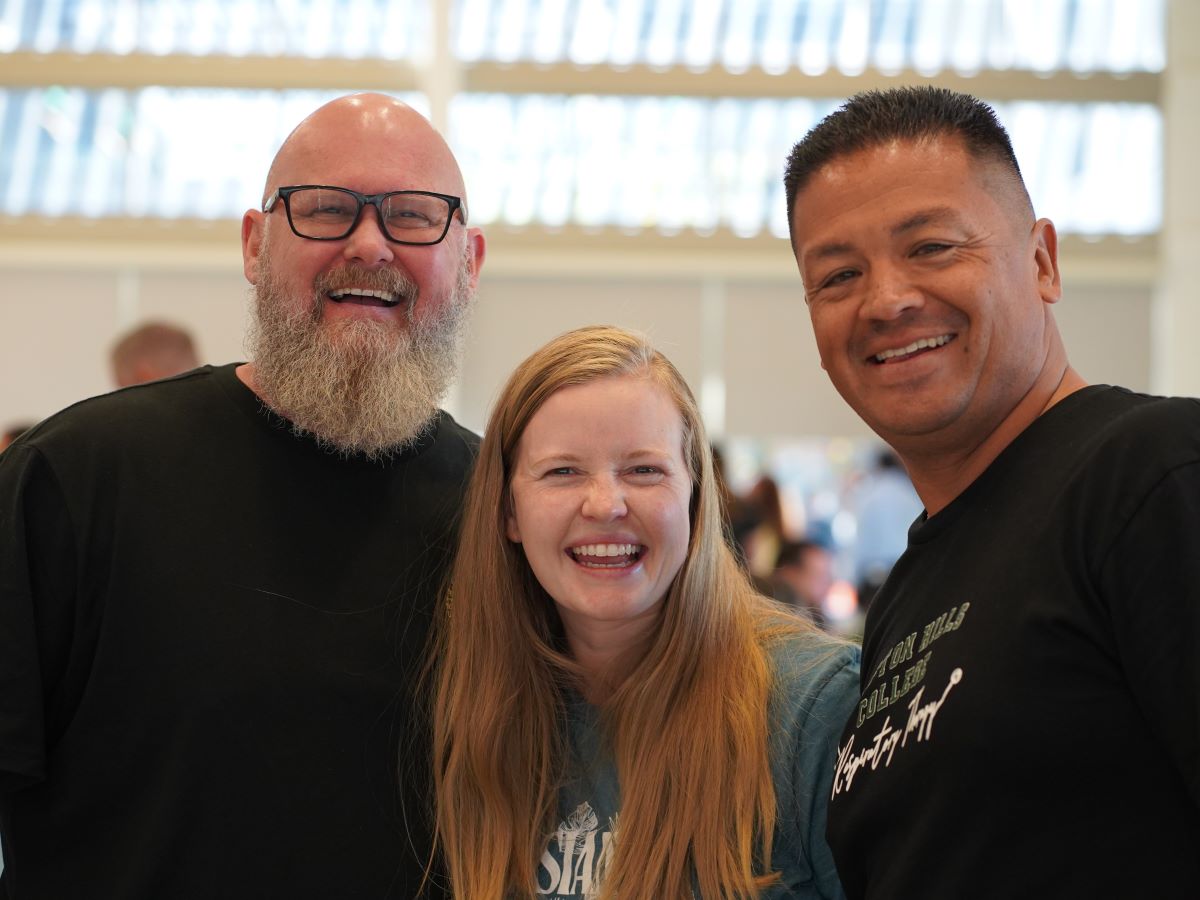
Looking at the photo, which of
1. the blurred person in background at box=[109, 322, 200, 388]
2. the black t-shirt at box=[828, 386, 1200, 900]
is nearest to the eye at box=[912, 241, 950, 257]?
the black t-shirt at box=[828, 386, 1200, 900]

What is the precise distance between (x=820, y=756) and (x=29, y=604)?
111 centimetres

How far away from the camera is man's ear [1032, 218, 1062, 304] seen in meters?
1.59

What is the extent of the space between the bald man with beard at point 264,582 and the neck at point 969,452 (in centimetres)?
82

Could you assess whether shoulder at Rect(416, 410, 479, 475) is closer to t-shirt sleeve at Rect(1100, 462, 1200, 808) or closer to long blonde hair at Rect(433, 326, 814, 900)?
long blonde hair at Rect(433, 326, 814, 900)

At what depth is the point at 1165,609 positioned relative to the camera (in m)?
1.22

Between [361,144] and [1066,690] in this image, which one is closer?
[1066,690]

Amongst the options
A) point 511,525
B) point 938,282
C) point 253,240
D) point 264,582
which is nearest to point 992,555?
point 938,282

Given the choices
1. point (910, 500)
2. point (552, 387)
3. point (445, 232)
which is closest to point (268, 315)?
point (445, 232)

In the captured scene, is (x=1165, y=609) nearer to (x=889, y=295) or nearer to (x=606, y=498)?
(x=889, y=295)

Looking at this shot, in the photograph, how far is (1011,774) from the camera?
4.32 feet

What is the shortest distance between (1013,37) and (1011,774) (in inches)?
309

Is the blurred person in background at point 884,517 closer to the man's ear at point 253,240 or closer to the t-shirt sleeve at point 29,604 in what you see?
the man's ear at point 253,240

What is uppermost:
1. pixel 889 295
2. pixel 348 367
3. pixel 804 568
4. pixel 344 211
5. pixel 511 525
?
pixel 344 211

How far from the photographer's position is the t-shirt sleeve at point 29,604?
176 cm
